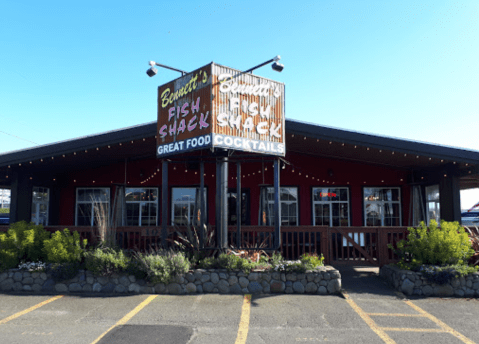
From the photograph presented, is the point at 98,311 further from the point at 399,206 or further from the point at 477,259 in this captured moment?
the point at 399,206

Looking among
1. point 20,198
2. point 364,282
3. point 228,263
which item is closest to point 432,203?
point 364,282

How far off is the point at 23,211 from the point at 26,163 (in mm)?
1500

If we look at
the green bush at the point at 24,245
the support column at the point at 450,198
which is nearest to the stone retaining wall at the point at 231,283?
→ the green bush at the point at 24,245

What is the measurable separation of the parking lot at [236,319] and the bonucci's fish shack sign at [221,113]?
132 inches

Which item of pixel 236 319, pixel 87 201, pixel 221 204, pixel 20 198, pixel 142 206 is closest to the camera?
pixel 236 319

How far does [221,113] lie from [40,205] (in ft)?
30.1

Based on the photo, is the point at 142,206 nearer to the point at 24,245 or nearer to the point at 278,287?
the point at 24,245

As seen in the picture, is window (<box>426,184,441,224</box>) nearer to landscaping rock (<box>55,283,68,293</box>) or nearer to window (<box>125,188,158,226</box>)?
window (<box>125,188,158,226</box>)

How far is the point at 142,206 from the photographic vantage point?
13883 millimetres

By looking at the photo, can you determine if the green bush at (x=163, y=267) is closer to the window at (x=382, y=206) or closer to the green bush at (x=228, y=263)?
the green bush at (x=228, y=263)

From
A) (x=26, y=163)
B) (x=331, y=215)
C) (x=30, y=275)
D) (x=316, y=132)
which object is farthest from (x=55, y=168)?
(x=331, y=215)

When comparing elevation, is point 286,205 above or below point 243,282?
above

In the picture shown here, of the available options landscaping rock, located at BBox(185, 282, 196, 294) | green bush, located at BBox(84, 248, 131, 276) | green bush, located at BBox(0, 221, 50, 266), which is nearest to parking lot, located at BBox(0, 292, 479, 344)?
landscaping rock, located at BBox(185, 282, 196, 294)

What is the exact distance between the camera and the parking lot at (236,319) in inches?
209
